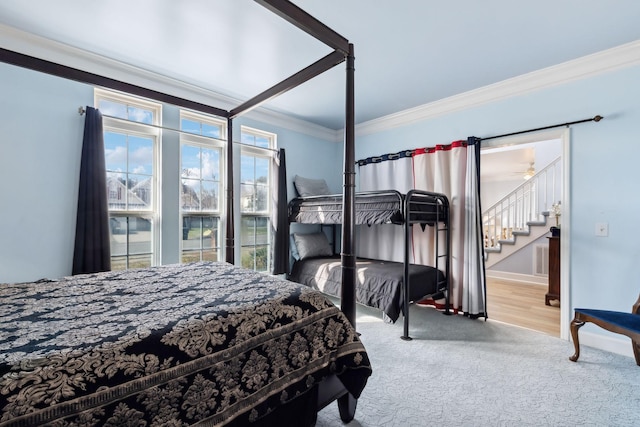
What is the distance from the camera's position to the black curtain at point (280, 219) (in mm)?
3756

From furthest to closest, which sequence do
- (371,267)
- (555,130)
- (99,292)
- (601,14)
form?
(371,267) < (555,130) < (601,14) < (99,292)

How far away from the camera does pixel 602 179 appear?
251cm

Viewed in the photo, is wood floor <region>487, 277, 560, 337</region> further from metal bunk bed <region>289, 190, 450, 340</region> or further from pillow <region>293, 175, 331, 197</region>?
pillow <region>293, 175, 331, 197</region>

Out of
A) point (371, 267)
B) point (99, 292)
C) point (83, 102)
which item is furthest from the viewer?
point (371, 267)

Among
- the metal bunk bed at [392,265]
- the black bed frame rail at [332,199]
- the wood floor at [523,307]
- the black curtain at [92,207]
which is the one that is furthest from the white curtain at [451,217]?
the black curtain at [92,207]

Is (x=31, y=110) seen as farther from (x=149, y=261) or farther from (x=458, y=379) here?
(x=458, y=379)

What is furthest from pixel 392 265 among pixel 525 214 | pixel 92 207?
pixel 525 214

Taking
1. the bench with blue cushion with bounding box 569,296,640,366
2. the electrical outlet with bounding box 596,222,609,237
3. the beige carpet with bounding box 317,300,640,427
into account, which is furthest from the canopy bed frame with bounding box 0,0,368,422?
the electrical outlet with bounding box 596,222,609,237

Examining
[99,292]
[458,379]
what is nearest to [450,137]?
[458,379]

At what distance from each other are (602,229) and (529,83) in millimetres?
1501

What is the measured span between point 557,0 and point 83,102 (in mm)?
3602

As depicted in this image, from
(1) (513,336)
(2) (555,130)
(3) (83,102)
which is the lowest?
(1) (513,336)

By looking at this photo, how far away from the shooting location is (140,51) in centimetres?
240

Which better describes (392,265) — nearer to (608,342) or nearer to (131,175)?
(608,342)
